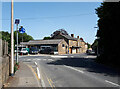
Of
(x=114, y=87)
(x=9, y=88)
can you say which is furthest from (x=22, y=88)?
(x=114, y=87)

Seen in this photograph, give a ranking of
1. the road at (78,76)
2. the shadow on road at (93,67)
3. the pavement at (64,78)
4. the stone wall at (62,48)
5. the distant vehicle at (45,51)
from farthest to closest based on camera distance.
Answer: the stone wall at (62,48) → the distant vehicle at (45,51) → the shadow on road at (93,67) → the road at (78,76) → the pavement at (64,78)

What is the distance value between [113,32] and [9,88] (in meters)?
14.8

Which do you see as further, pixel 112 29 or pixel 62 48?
pixel 62 48

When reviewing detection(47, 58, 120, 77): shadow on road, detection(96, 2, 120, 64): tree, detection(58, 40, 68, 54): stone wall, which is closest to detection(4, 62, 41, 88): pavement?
detection(47, 58, 120, 77): shadow on road

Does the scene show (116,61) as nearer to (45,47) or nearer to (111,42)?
(111,42)

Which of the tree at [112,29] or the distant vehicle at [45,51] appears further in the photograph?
the distant vehicle at [45,51]

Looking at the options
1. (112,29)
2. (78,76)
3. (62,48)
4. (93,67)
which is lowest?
(93,67)

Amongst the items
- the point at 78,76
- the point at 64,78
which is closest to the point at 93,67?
the point at 78,76

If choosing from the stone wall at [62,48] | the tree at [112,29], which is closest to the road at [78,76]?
the tree at [112,29]

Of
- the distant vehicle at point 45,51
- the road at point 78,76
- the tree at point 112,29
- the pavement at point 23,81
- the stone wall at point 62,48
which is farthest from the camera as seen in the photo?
the stone wall at point 62,48

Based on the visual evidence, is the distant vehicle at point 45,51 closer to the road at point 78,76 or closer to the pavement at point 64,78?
the road at point 78,76

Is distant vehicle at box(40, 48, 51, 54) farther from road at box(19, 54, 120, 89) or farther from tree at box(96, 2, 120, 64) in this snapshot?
road at box(19, 54, 120, 89)

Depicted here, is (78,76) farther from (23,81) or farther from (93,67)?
(93,67)

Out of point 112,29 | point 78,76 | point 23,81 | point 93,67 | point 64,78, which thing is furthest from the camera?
point 112,29
